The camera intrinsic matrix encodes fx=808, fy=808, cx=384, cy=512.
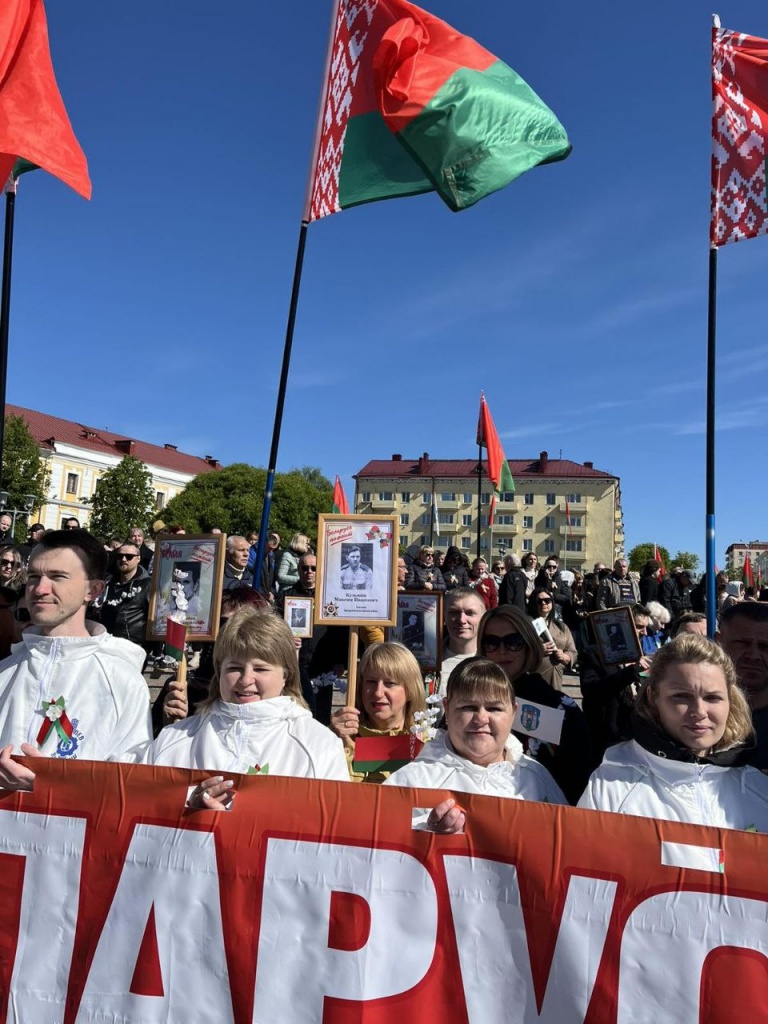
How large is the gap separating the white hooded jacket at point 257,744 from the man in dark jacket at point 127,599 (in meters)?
3.83

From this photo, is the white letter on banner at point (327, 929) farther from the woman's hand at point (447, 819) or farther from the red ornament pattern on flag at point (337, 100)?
the red ornament pattern on flag at point (337, 100)

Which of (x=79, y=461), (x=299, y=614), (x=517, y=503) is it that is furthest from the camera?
(x=517, y=503)

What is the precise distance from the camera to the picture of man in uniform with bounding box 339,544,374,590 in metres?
5.48

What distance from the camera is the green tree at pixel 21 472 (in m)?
56.2

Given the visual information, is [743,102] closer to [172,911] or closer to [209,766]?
[209,766]

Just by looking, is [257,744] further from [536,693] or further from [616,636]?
[616,636]

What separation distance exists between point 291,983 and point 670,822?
4.33ft

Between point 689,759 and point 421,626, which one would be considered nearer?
point 689,759

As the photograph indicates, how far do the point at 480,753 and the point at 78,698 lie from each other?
1.64 meters

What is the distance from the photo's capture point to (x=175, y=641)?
4.27m

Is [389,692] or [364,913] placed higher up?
[389,692]

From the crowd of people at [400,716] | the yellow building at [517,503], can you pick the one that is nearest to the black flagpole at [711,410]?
the crowd of people at [400,716]

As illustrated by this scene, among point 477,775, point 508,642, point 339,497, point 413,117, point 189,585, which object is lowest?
point 477,775

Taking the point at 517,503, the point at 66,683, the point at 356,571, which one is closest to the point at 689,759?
the point at 66,683
